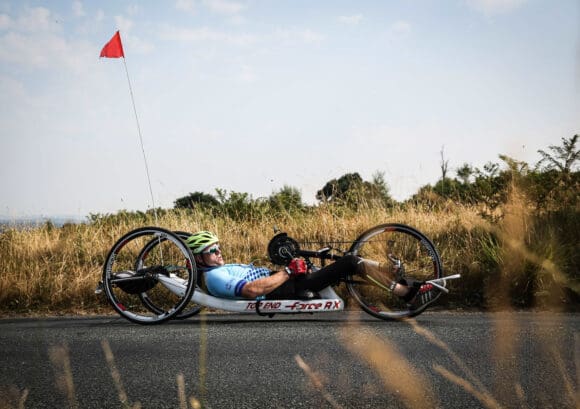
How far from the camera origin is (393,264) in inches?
204

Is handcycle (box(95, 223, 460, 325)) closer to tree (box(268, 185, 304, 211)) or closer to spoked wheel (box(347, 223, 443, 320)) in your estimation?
spoked wheel (box(347, 223, 443, 320))

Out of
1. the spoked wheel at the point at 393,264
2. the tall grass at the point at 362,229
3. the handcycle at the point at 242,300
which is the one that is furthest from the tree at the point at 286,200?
the handcycle at the point at 242,300

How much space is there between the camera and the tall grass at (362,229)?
636cm

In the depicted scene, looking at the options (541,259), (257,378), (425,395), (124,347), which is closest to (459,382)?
(425,395)

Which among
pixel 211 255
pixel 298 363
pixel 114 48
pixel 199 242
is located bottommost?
pixel 298 363

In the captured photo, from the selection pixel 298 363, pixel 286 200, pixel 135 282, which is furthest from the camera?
pixel 286 200

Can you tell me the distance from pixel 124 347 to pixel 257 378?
153 centimetres

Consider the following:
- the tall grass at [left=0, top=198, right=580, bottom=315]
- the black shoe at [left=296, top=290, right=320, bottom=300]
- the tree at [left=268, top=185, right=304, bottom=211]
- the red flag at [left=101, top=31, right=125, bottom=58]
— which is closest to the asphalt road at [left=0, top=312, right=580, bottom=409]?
the black shoe at [left=296, top=290, right=320, bottom=300]

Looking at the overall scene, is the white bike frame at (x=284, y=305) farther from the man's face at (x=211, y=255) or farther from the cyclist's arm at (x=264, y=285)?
the man's face at (x=211, y=255)

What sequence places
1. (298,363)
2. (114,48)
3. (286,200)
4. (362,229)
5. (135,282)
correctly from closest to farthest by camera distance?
(298,363) < (135,282) < (114,48) < (362,229) < (286,200)

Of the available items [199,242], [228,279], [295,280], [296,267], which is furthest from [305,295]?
[199,242]

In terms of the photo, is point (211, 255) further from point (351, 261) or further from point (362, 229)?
point (362, 229)

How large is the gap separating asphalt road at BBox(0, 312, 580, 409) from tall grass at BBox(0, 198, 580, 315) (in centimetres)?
101

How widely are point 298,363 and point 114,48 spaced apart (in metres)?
6.33
